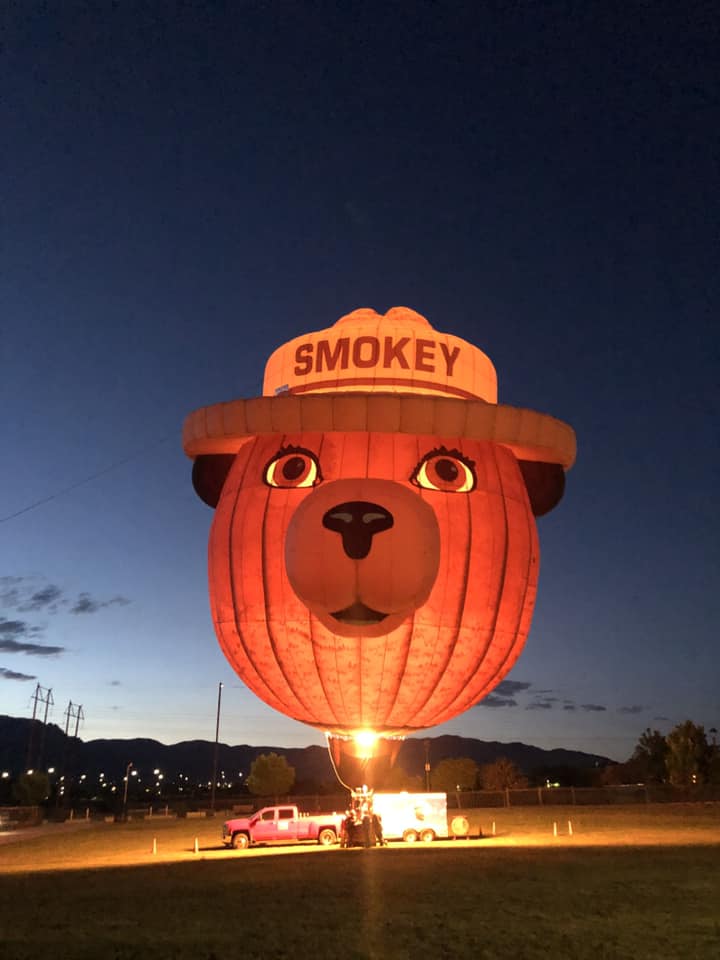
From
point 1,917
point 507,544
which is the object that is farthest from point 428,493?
point 1,917

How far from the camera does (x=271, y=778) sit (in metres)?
54.0

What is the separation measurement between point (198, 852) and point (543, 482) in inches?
543

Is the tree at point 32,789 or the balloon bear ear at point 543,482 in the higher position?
the balloon bear ear at point 543,482

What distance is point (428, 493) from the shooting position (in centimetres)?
1268

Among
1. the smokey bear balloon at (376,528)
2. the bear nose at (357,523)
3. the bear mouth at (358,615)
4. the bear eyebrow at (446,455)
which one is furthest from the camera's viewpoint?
the bear eyebrow at (446,455)

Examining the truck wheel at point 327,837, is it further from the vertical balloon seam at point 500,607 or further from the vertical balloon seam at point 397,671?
the vertical balloon seam at point 397,671

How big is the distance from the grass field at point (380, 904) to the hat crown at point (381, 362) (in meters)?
6.89

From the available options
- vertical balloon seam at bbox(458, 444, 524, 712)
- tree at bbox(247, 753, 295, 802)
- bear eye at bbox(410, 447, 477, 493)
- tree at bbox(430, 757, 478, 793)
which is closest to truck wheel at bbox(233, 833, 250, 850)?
vertical balloon seam at bbox(458, 444, 524, 712)

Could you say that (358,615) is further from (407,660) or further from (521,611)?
(521,611)

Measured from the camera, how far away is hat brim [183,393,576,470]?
12.5 metres

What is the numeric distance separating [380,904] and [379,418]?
6021 mm

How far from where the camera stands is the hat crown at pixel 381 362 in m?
13.8

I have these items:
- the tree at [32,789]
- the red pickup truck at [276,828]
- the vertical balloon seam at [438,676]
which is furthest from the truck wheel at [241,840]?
the tree at [32,789]

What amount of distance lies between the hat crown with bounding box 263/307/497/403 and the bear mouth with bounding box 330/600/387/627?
3432mm
